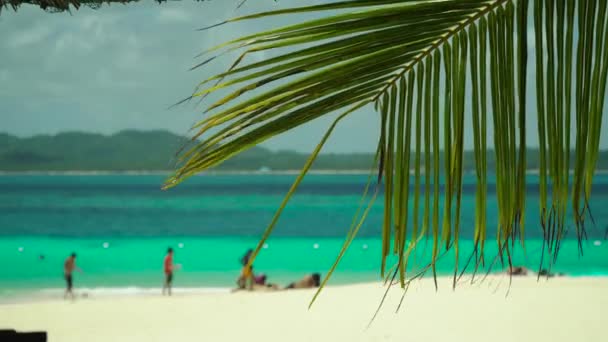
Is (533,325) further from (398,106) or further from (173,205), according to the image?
(173,205)

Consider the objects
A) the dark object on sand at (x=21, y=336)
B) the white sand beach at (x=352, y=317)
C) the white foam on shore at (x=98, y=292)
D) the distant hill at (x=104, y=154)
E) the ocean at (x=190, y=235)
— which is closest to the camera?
the dark object on sand at (x=21, y=336)

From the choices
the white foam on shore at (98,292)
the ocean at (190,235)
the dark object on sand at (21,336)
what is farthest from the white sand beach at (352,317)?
the white foam on shore at (98,292)

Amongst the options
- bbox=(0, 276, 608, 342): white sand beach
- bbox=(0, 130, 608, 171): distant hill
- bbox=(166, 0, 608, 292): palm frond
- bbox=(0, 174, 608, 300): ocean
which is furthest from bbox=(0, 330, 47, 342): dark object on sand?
bbox=(0, 130, 608, 171): distant hill

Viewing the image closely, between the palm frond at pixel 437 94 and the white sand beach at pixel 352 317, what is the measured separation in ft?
20.8

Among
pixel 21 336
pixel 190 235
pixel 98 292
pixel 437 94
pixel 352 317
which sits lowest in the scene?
pixel 190 235

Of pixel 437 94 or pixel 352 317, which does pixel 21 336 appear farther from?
pixel 352 317

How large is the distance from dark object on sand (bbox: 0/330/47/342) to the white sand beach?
4487 millimetres

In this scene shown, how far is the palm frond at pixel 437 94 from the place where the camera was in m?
0.45

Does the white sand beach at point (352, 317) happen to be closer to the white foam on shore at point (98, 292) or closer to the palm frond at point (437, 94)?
the palm frond at point (437, 94)

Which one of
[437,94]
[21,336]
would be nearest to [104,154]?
[21,336]

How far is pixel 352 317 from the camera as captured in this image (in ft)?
25.5

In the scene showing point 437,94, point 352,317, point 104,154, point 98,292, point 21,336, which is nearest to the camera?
point 437,94

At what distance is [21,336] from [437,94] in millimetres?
2451

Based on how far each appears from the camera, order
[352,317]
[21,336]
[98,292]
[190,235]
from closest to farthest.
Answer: [21,336] < [352,317] < [98,292] < [190,235]
